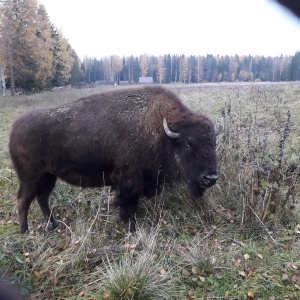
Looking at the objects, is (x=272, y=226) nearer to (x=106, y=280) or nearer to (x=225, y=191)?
(x=225, y=191)

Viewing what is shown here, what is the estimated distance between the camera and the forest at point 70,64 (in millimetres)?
29547

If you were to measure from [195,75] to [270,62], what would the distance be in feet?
39.0

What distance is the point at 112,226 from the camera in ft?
17.5

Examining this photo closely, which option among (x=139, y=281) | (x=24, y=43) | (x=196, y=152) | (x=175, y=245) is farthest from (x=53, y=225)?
(x=24, y=43)

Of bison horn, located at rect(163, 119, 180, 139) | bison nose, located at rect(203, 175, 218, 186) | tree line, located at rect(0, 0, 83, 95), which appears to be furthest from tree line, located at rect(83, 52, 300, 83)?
bison nose, located at rect(203, 175, 218, 186)

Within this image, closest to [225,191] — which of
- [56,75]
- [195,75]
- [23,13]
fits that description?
[23,13]

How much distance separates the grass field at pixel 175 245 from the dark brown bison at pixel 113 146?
534 millimetres

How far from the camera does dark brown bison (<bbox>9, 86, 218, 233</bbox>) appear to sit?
16.8 ft

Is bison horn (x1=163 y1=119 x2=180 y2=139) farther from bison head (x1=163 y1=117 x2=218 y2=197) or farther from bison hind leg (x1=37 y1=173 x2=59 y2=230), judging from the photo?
bison hind leg (x1=37 y1=173 x2=59 y2=230)

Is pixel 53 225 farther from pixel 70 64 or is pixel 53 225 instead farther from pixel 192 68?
pixel 192 68

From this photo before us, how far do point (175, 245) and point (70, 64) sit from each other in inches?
1652

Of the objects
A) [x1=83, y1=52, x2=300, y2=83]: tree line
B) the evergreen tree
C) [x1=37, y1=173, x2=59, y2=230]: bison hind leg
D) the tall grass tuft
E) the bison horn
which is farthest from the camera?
[x1=83, y1=52, x2=300, y2=83]: tree line

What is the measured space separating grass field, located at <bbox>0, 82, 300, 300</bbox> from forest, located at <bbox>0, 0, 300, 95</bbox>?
85.9ft

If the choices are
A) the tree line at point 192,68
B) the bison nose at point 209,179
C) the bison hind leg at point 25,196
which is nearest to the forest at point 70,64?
the tree line at point 192,68
